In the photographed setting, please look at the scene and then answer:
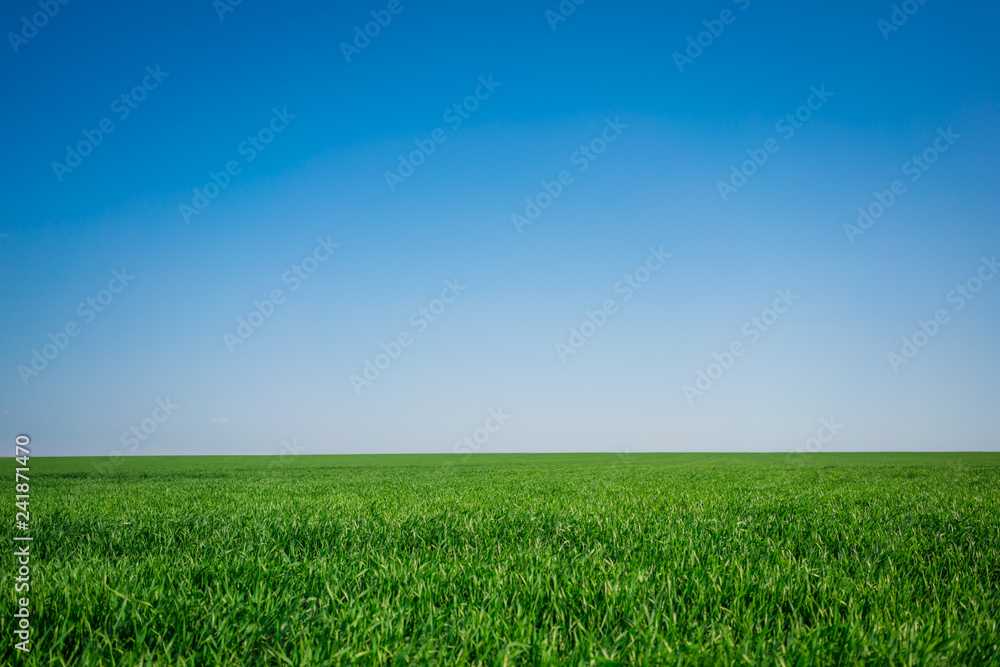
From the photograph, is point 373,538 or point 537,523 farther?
point 537,523

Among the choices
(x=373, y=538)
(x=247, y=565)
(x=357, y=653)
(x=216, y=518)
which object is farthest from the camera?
(x=216, y=518)

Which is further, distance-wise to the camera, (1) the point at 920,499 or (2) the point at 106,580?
(1) the point at 920,499

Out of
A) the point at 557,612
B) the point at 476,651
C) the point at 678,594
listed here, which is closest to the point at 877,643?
the point at 678,594

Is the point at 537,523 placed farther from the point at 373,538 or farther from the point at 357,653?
the point at 357,653

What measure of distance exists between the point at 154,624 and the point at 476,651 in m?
1.99

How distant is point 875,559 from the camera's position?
4.92m

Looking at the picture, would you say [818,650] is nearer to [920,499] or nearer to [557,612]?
[557,612]

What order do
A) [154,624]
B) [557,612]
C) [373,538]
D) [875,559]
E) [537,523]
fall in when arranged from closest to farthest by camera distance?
[154,624], [557,612], [875,559], [373,538], [537,523]

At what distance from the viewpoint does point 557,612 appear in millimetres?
3383

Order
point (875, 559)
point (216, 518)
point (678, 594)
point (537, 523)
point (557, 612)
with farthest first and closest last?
point (216, 518), point (537, 523), point (875, 559), point (678, 594), point (557, 612)

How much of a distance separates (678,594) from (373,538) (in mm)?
3331

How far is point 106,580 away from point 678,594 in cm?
428

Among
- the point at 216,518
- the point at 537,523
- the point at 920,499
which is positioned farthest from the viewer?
the point at 920,499

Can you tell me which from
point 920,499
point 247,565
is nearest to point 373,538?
point 247,565
